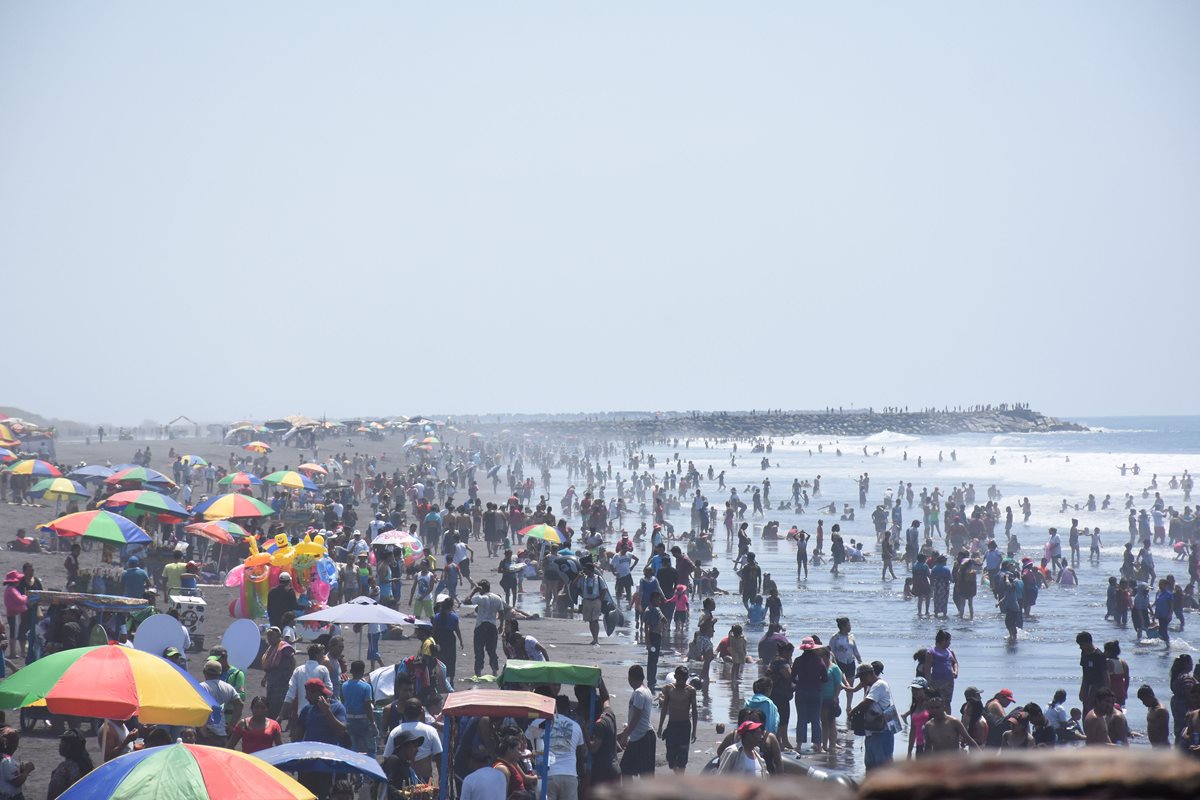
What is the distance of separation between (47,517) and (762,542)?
2145 centimetres

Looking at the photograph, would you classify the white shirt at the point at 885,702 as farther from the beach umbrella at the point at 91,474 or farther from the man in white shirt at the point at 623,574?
the beach umbrella at the point at 91,474

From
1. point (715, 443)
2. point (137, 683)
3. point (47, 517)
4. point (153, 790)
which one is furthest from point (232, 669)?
point (715, 443)

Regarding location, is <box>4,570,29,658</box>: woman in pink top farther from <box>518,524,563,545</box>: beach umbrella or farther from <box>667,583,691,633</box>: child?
<box>518,524,563,545</box>: beach umbrella

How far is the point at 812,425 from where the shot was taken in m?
139

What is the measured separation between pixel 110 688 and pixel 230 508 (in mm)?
14364

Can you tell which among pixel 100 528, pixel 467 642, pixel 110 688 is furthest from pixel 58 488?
pixel 110 688

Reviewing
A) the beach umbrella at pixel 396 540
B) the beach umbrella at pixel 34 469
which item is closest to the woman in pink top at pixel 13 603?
the beach umbrella at pixel 396 540

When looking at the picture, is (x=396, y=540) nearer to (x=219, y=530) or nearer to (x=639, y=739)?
(x=219, y=530)

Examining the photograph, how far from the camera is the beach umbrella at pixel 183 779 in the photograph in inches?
241

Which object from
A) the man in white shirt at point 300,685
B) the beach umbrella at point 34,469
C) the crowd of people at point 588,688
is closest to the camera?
the crowd of people at point 588,688

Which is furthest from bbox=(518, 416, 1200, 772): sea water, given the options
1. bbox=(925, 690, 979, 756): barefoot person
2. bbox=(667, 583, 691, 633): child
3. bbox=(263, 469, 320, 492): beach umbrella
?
bbox=(263, 469, 320, 492): beach umbrella

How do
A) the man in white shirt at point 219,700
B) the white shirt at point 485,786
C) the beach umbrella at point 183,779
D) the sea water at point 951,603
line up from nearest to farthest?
the beach umbrella at point 183,779, the white shirt at point 485,786, the man in white shirt at point 219,700, the sea water at point 951,603

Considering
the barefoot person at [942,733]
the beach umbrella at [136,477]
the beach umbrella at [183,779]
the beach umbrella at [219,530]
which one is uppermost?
the beach umbrella at [136,477]

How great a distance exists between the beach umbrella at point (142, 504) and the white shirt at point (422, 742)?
13760 mm
